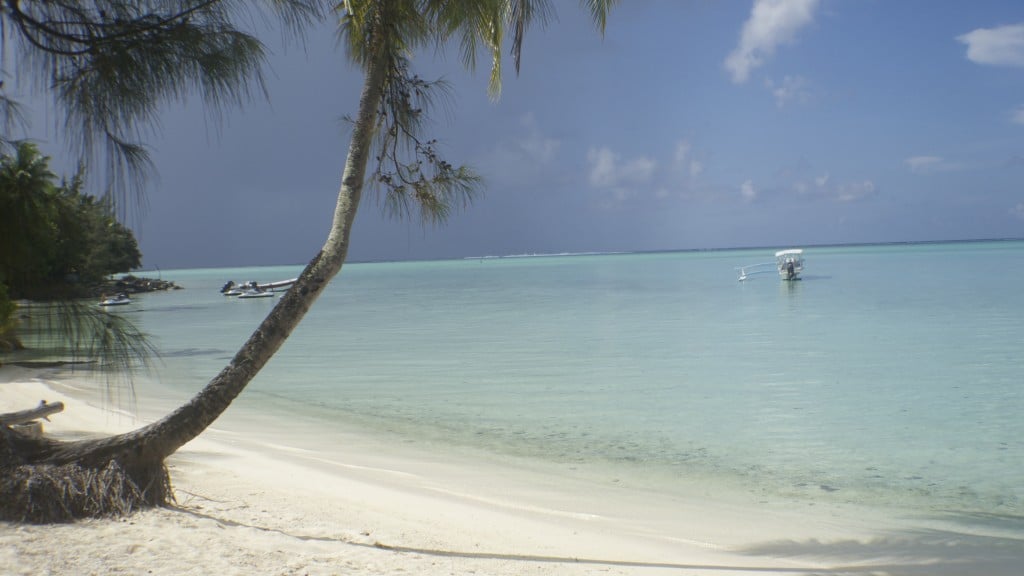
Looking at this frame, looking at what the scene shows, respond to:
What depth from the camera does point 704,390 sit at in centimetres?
1152

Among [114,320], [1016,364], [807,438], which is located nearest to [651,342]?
[1016,364]

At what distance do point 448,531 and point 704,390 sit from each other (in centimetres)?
768

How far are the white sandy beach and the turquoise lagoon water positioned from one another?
2.83 feet

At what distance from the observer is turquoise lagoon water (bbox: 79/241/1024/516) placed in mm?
7094

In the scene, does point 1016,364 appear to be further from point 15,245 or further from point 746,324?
point 15,245

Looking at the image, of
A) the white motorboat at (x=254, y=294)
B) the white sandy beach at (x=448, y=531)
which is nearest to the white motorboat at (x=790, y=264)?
the white motorboat at (x=254, y=294)

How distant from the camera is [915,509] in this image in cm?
585

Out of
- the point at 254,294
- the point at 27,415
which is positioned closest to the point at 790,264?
the point at 254,294

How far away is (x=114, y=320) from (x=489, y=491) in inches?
137

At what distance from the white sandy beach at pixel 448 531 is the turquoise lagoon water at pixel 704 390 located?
863 mm

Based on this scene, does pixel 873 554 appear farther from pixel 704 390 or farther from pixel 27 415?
pixel 704 390

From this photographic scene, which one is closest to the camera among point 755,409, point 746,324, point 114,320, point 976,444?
point 114,320

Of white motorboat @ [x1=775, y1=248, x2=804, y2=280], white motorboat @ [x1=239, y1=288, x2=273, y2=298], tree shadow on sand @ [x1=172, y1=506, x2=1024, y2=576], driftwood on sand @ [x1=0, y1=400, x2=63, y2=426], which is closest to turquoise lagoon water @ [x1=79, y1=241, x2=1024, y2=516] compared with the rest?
tree shadow on sand @ [x1=172, y1=506, x2=1024, y2=576]

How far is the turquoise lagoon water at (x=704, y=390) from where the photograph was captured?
709 centimetres
